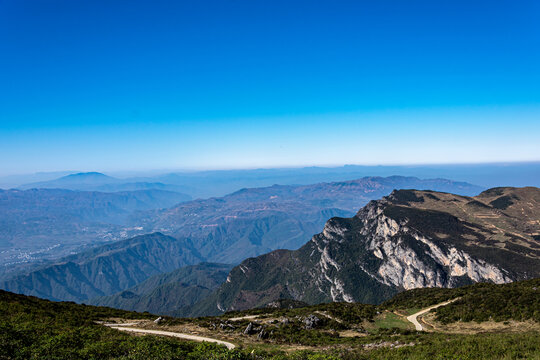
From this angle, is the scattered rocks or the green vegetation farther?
the scattered rocks

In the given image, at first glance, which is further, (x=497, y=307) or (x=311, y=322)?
(x=311, y=322)

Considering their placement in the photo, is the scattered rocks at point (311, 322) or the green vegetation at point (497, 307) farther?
the scattered rocks at point (311, 322)

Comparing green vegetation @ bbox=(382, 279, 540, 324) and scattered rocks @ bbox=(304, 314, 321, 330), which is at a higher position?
green vegetation @ bbox=(382, 279, 540, 324)

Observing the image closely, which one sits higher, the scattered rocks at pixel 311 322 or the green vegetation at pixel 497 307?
the green vegetation at pixel 497 307

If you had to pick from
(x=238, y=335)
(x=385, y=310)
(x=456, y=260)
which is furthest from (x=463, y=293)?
(x=456, y=260)

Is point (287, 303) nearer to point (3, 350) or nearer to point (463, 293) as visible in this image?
point (463, 293)

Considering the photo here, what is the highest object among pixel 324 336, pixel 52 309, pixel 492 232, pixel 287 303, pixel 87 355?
pixel 87 355

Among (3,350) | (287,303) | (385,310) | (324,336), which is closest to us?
(3,350)

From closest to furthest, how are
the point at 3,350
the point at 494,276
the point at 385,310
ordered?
the point at 3,350, the point at 385,310, the point at 494,276

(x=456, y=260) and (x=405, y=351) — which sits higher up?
(x=405, y=351)

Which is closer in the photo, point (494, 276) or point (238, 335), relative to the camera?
point (238, 335)

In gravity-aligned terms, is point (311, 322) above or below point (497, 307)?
below
